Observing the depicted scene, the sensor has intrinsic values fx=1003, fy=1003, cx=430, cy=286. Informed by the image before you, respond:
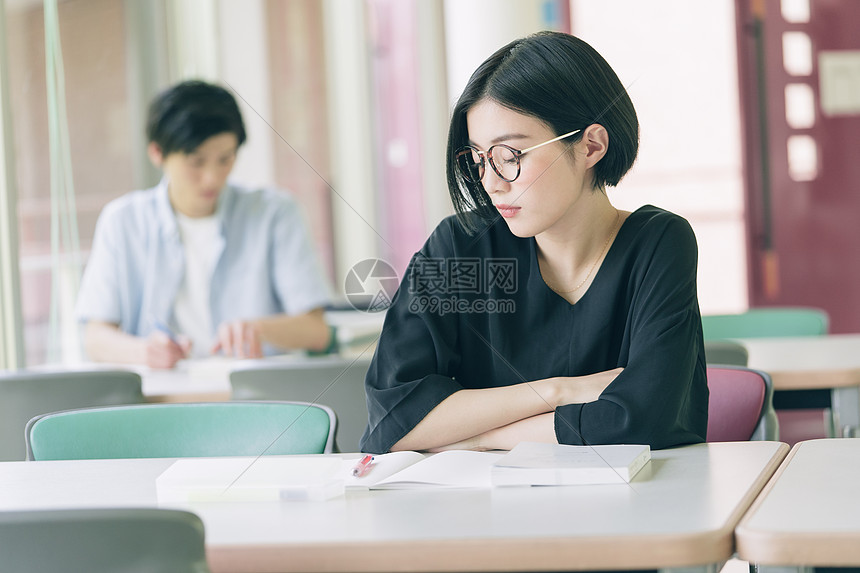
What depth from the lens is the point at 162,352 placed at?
102 inches

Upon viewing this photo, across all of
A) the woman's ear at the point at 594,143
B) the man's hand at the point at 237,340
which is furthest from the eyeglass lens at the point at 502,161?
the man's hand at the point at 237,340

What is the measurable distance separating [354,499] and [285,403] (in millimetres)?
494

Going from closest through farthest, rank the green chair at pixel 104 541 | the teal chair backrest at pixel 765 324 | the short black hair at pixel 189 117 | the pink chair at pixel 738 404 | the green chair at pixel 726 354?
the green chair at pixel 104 541
the pink chair at pixel 738 404
the green chair at pixel 726 354
the short black hair at pixel 189 117
the teal chair backrest at pixel 765 324

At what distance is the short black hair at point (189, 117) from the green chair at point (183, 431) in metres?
1.27

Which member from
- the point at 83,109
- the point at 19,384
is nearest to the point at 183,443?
the point at 19,384

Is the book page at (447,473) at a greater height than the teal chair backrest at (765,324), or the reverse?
the book page at (447,473)

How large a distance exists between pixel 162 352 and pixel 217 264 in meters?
0.42

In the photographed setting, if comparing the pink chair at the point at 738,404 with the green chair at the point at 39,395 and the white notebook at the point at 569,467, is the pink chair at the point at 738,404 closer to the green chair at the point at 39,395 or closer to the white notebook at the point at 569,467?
the white notebook at the point at 569,467

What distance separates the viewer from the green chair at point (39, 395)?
6.90 ft

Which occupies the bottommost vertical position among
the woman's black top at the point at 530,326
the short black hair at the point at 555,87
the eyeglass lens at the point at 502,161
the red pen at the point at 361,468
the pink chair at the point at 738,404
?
the pink chair at the point at 738,404

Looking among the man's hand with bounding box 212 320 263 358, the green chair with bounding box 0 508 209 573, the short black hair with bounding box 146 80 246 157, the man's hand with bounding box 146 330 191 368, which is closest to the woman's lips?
the green chair with bounding box 0 508 209 573

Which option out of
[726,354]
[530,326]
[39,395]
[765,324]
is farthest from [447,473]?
[765,324]

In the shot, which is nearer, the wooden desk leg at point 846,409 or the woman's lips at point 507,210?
the woman's lips at point 507,210

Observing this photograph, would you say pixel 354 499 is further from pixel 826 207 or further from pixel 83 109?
pixel 826 207
